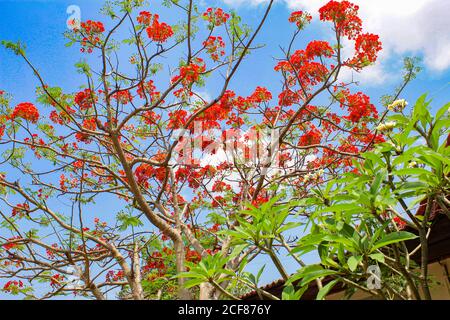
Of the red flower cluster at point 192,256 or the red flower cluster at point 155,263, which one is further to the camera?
the red flower cluster at point 155,263

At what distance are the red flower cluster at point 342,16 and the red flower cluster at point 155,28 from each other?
2091 mm

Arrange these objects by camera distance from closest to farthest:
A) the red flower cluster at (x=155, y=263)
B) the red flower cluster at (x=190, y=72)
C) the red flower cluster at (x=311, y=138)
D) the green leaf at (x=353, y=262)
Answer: the green leaf at (x=353, y=262)
the red flower cluster at (x=190, y=72)
the red flower cluster at (x=311, y=138)
the red flower cluster at (x=155, y=263)

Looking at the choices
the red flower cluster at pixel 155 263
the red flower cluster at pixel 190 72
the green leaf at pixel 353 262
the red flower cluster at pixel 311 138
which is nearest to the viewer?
the green leaf at pixel 353 262

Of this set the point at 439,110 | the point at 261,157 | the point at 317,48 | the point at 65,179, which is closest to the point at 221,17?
the point at 317,48

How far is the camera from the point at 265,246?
1.67 m

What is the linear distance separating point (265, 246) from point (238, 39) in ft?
13.2

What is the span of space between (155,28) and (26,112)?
7.43 ft

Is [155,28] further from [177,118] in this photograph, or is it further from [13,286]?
[13,286]

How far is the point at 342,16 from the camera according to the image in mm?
5469

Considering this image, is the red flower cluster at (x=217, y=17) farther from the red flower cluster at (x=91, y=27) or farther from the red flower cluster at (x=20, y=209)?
the red flower cluster at (x=20, y=209)

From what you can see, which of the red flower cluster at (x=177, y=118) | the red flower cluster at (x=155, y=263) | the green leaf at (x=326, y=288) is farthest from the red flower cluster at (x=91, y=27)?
the green leaf at (x=326, y=288)

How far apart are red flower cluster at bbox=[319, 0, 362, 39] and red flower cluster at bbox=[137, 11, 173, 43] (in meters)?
2.09

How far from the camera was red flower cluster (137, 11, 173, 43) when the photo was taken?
4977 mm

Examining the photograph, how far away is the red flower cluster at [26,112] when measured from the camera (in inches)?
225
